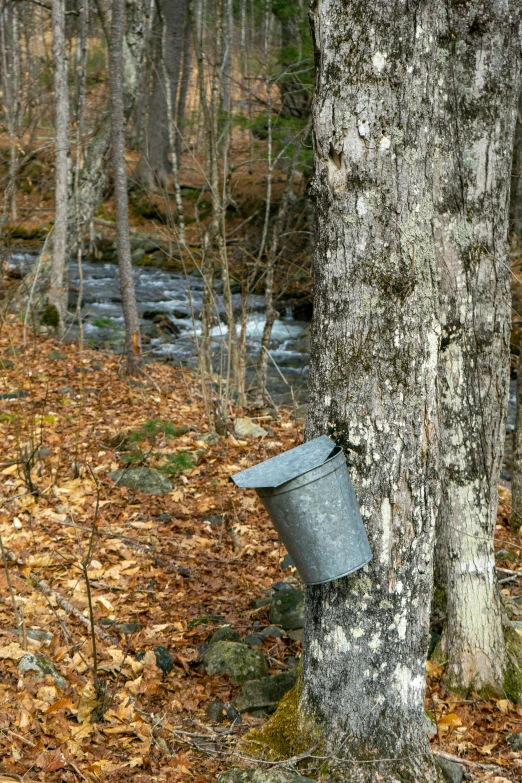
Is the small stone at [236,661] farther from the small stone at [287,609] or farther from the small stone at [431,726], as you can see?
the small stone at [431,726]

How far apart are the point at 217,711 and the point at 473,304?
2.37 m

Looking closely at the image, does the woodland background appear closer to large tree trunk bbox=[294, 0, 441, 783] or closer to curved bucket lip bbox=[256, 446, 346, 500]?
large tree trunk bbox=[294, 0, 441, 783]

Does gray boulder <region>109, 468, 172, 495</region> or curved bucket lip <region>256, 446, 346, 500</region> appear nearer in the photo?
curved bucket lip <region>256, 446, 346, 500</region>

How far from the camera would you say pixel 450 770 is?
3.02 m

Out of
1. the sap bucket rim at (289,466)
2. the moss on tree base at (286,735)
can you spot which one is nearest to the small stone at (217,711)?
the moss on tree base at (286,735)

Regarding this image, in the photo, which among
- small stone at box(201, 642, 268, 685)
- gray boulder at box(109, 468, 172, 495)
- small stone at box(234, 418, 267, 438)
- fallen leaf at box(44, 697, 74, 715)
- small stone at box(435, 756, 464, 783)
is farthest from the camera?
small stone at box(234, 418, 267, 438)

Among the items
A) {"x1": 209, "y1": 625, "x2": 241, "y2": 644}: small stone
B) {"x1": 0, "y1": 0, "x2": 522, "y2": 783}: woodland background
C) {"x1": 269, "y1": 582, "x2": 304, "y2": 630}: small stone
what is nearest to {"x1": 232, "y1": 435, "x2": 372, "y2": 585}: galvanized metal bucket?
{"x1": 0, "y1": 0, "x2": 522, "y2": 783}: woodland background

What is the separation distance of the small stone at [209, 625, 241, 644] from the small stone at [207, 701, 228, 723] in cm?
56

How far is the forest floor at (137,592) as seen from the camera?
3.06 m

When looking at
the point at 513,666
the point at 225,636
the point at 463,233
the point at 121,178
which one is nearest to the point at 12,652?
the point at 225,636

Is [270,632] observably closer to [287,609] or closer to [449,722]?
[287,609]

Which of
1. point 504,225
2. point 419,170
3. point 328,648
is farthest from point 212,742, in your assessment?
point 504,225

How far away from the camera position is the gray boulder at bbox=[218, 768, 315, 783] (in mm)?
2572

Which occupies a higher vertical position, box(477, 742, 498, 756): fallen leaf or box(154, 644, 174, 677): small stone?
box(154, 644, 174, 677): small stone
